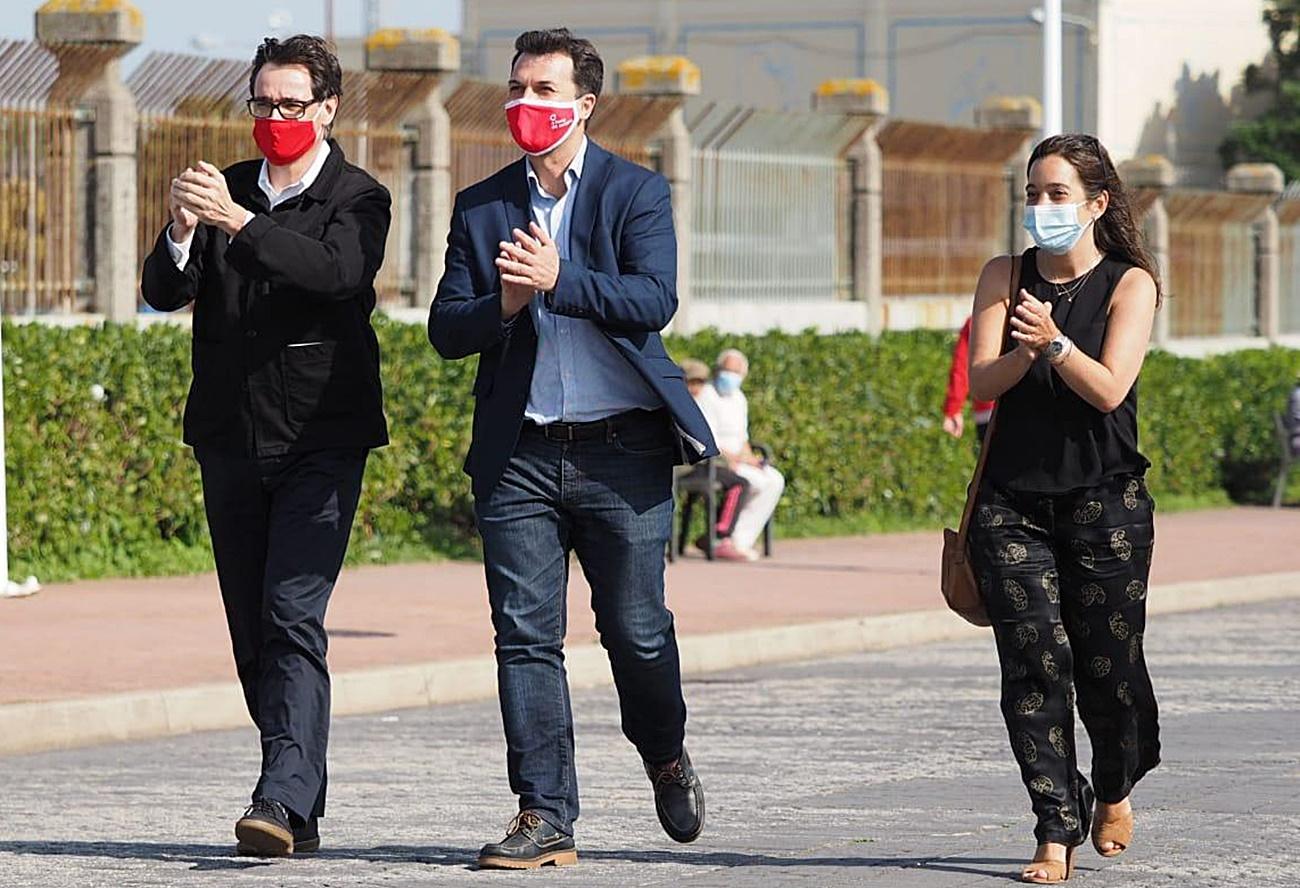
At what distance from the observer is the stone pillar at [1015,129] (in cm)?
2630

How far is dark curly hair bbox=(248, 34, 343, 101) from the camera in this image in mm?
7195

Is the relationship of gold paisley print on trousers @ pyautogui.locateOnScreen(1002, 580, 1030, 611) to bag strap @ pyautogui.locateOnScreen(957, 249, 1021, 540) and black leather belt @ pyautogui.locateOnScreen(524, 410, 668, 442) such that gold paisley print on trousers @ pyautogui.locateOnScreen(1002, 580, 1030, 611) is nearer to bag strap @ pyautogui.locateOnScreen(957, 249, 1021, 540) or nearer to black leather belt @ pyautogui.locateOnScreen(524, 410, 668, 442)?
bag strap @ pyautogui.locateOnScreen(957, 249, 1021, 540)

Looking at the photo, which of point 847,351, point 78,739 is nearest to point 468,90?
point 847,351

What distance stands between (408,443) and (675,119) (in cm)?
462

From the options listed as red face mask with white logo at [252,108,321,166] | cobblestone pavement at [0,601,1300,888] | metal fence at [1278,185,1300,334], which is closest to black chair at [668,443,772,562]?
cobblestone pavement at [0,601,1300,888]

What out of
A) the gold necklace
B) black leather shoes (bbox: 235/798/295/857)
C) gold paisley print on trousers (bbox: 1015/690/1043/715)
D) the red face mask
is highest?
the red face mask

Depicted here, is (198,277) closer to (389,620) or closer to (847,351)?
(389,620)

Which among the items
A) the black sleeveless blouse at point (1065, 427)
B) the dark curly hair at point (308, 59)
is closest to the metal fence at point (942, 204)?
the dark curly hair at point (308, 59)

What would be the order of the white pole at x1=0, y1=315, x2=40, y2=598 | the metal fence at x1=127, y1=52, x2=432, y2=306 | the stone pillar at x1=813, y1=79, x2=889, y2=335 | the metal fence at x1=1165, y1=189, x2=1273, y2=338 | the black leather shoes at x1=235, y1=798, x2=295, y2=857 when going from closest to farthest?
1. the black leather shoes at x1=235, y1=798, x2=295, y2=857
2. the white pole at x1=0, y1=315, x2=40, y2=598
3. the metal fence at x1=127, y1=52, x2=432, y2=306
4. the stone pillar at x1=813, y1=79, x2=889, y2=335
5. the metal fence at x1=1165, y1=189, x2=1273, y2=338

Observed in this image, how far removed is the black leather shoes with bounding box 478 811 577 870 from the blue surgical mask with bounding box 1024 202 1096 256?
1866 millimetres

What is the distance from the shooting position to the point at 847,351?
2055 centimetres

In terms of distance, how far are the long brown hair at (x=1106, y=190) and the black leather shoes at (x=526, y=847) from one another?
1.98 m

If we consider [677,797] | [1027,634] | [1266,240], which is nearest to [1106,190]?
[1027,634]

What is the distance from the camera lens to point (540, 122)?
680cm
